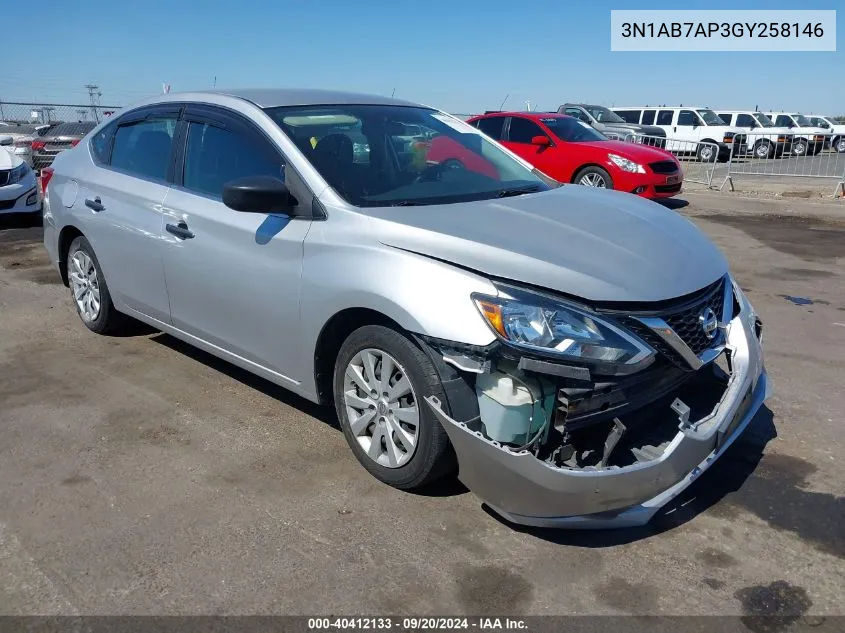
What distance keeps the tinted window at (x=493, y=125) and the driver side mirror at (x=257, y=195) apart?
35.7 ft

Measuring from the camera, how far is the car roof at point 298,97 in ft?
13.7

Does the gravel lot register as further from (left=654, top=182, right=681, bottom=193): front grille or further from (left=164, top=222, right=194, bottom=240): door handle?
(left=654, top=182, right=681, bottom=193): front grille

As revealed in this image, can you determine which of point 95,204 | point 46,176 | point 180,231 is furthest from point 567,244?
point 46,176

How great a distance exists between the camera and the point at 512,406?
282cm

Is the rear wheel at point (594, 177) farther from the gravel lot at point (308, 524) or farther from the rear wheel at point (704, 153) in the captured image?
the rear wheel at point (704, 153)

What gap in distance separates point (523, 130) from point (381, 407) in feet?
36.9

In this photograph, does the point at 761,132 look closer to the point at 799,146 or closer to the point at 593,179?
the point at 799,146

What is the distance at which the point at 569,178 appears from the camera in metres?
13.0

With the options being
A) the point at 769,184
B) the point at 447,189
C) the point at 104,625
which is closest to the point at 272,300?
the point at 447,189

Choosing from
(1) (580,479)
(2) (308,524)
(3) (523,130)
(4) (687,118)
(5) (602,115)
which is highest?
(5) (602,115)

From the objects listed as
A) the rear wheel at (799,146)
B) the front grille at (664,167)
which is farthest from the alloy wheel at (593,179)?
the rear wheel at (799,146)

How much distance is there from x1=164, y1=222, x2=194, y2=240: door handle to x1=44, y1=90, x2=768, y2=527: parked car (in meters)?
0.02

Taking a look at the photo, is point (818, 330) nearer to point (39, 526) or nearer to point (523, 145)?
point (39, 526)

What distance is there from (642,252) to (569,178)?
10.2 m
